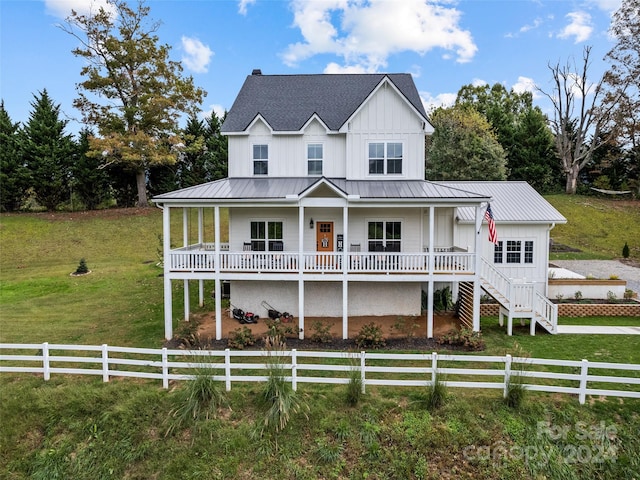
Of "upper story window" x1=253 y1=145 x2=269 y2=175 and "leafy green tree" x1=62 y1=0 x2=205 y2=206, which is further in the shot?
"leafy green tree" x1=62 y1=0 x2=205 y2=206

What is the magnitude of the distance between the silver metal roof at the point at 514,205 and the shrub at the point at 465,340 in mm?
5957

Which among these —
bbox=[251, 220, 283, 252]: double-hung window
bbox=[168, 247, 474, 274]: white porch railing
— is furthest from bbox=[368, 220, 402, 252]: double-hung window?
bbox=[251, 220, 283, 252]: double-hung window

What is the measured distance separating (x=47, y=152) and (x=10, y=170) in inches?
149

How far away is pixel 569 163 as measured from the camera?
39.7 m

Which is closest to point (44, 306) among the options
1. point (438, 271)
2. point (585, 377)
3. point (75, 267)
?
point (75, 267)

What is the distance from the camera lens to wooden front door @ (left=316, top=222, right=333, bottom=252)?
15.1 m

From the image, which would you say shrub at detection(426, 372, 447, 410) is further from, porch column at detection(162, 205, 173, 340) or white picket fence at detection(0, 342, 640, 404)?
porch column at detection(162, 205, 173, 340)

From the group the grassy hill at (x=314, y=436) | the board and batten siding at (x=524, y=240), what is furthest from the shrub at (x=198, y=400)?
the board and batten siding at (x=524, y=240)

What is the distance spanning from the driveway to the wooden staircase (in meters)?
9.12

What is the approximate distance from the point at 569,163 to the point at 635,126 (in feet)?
22.5

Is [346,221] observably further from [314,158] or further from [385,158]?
[314,158]

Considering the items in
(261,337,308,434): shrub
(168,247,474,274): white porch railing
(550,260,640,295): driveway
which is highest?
(168,247,474,274): white porch railing

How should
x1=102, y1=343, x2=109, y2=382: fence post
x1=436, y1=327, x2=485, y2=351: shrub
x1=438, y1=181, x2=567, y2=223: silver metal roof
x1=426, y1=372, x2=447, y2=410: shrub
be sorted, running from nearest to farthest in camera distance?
x1=426, y1=372, x2=447, y2=410: shrub < x1=102, y1=343, x2=109, y2=382: fence post < x1=436, y1=327, x2=485, y2=351: shrub < x1=438, y1=181, x2=567, y2=223: silver metal roof

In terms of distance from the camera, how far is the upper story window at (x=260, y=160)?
1573 cm
